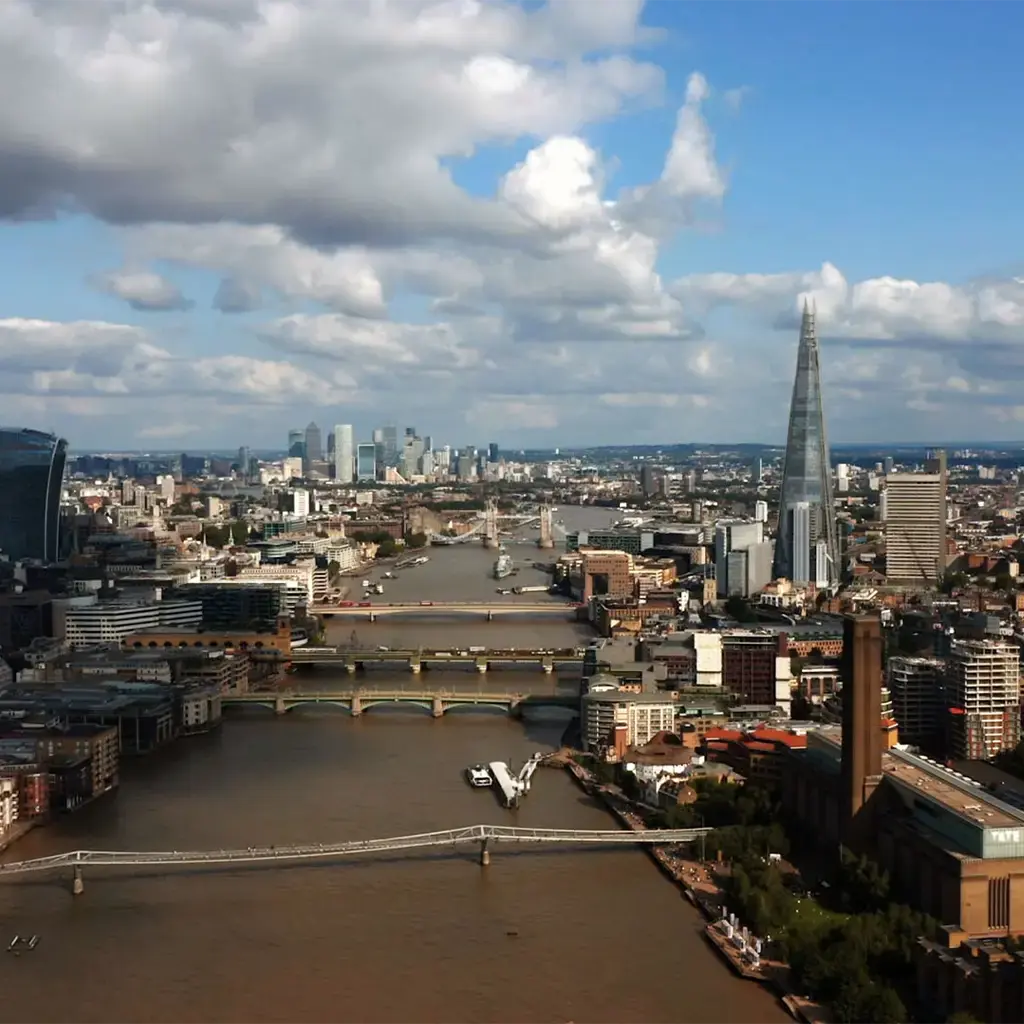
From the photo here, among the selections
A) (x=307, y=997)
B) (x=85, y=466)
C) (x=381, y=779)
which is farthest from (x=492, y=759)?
(x=85, y=466)

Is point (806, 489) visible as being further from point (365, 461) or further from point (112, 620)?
point (365, 461)

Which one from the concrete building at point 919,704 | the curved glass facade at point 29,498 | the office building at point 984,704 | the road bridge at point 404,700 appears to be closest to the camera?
the office building at point 984,704

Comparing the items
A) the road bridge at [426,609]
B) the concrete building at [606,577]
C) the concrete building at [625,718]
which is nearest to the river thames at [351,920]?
the concrete building at [625,718]

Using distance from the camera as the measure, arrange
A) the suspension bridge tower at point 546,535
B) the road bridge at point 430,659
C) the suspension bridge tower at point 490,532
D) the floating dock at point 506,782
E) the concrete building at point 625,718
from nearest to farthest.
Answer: the floating dock at point 506,782 < the concrete building at point 625,718 < the road bridge at point 430,659 < the suspension bridge tower at point 546,535 < the suspension bridge tower at point 490,532

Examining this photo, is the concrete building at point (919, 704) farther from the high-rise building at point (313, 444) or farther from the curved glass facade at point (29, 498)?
the high-rise building at point (313, 444)

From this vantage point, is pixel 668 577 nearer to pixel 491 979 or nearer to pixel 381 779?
pixel 381 779

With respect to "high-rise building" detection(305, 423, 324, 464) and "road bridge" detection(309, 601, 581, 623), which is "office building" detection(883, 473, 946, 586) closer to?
"road bridge" detection(309, 601, 581, 623)
